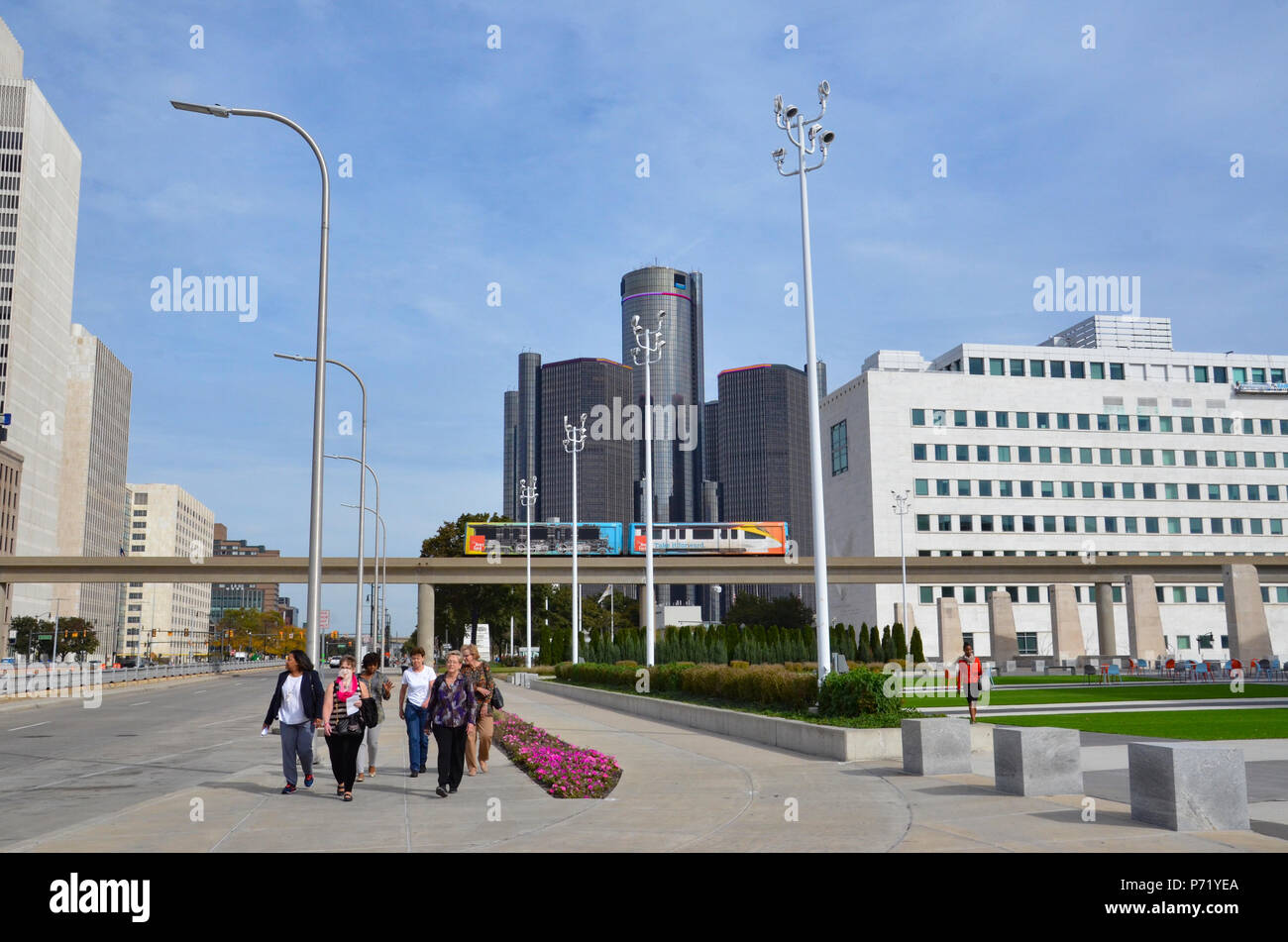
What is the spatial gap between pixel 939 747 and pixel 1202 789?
5.44 m

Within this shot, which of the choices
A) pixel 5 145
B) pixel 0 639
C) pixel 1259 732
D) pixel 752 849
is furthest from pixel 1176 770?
pixel 5 145

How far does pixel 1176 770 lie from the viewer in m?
9.89

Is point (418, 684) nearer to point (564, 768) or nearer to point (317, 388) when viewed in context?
point (564, 768)

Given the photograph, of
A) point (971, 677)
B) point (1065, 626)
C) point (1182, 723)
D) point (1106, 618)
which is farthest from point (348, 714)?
point (1106, 618)

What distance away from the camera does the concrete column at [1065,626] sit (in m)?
75.2

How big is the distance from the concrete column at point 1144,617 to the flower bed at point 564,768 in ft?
206

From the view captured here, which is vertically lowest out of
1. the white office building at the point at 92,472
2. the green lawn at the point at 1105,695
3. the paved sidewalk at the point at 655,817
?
the green lawn at the point at 1105,695

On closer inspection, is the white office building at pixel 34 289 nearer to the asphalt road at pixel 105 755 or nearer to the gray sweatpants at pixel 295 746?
the asphalt road at pixel 105 755

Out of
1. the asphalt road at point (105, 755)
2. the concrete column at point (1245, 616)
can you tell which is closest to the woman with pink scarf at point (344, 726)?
the asphalt road at point (105, 755)

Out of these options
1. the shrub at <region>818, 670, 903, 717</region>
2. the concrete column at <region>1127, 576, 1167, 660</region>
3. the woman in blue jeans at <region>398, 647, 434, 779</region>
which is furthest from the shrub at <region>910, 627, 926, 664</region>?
the woman in blue jeans at <region>398, 647, 434, 779</region>

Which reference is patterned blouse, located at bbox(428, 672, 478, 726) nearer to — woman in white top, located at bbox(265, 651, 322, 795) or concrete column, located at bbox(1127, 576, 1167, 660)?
woman in white top, located at bbox(265, 651, 322, 795)

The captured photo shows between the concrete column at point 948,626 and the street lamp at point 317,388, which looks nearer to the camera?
the street lamp at point 317,388
